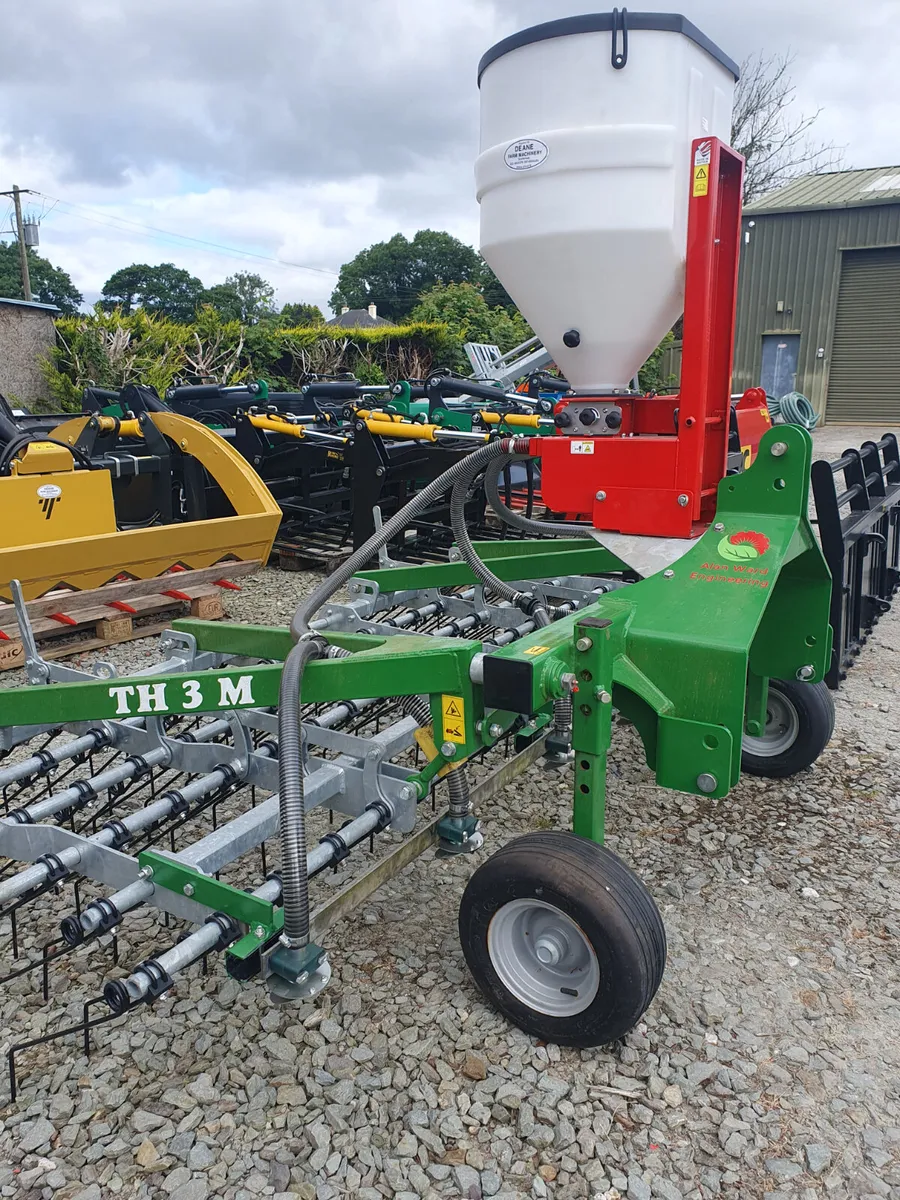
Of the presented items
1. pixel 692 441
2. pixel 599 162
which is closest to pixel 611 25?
pixel 599 162

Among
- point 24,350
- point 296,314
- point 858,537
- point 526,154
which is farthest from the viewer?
point 296,314

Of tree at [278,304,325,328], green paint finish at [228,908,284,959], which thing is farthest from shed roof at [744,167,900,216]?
green paint finish at [228,908,284,959]

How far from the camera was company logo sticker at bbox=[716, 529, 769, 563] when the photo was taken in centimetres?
256

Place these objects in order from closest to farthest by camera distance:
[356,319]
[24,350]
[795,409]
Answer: [795,409]
[24,350]
[356,319]

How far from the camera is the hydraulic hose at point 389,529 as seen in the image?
248 cm

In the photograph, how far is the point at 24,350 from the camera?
1276cm

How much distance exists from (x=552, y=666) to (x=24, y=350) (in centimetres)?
1294

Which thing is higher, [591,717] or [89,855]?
[591,717]

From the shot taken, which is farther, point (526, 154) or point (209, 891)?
point (526, 154)

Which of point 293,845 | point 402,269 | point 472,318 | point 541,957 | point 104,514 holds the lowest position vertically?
point 541,957

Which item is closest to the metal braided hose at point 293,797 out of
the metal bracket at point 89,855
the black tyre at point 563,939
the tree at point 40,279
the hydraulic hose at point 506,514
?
the metal bracket at point 89,855

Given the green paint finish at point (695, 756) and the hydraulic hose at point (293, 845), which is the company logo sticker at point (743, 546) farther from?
the hydraulic hose at point (293, 845)

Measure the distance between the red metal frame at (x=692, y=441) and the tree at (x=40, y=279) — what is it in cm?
4928

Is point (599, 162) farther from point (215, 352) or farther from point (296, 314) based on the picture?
point (296, 314)
